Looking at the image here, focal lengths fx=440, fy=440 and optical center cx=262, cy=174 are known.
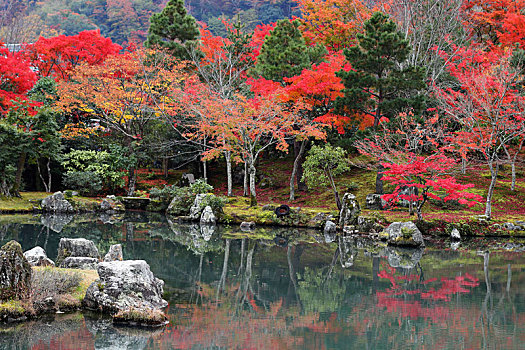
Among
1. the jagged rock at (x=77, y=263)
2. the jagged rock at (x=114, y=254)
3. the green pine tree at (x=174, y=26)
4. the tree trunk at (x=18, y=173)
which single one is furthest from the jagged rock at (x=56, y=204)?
the jagged rock at (x=114, y=254)

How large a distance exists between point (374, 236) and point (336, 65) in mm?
7471

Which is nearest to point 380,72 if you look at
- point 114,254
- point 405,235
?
point 405,235

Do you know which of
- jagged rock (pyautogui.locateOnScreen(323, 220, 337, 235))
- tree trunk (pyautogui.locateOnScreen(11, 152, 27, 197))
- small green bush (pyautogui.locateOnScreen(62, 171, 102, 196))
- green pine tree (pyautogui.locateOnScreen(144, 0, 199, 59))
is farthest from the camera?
green pine tree (pyautogui.locateOnScreen(144, 0, 199, 59))

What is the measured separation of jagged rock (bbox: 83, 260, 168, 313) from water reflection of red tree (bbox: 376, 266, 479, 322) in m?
3.92

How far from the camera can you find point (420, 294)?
8.34m

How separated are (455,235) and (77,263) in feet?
38.5

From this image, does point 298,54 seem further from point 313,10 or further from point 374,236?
point 374,236

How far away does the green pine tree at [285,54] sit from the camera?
63.3ft

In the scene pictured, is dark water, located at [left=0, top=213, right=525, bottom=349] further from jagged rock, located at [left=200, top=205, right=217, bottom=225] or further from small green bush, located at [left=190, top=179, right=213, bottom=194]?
A: small green bush, located at [left=190, top=179, right=213, bottom=194]

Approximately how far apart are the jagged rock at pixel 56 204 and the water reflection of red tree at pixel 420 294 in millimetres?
14789

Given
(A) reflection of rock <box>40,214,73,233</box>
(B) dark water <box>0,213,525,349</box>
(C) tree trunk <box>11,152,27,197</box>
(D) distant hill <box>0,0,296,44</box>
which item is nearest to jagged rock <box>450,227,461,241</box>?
(B) dark water <box>0,213,525,349</box>

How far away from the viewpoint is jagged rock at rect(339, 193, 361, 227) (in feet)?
52.3

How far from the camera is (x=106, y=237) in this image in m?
13.7

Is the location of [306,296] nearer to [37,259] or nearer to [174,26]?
[37,259]
